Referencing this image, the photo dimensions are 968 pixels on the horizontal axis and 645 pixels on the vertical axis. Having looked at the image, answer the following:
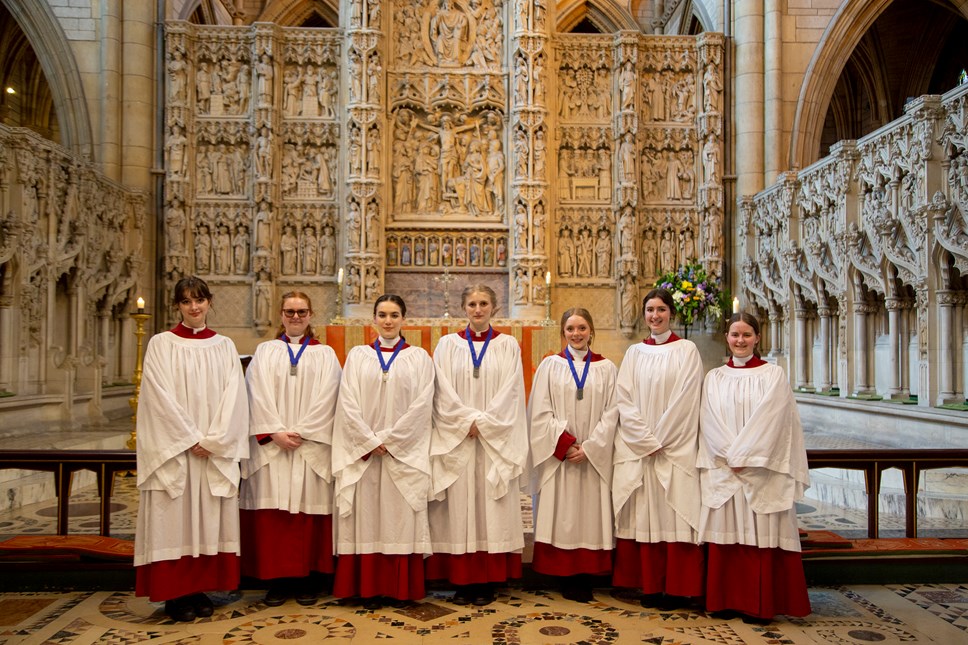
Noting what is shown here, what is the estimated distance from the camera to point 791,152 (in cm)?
1390

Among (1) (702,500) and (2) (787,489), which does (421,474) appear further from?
(2) (787,489)

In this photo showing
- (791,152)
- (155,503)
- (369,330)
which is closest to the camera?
(155,503)

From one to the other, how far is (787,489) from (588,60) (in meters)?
11.6

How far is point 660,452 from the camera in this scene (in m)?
4.69

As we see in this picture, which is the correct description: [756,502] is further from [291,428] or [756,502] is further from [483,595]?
[291,428]

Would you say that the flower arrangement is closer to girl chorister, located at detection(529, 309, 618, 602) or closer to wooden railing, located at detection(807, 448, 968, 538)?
wooden railing, located at detection(807, 448, 968, 538)

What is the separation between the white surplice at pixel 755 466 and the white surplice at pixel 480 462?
110 centimetres

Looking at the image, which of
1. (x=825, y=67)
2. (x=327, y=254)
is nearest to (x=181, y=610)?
(x=327, y=254)

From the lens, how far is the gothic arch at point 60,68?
13008mm

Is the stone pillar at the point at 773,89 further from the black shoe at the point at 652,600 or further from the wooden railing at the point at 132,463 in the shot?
the black shoe at the point at 652,600

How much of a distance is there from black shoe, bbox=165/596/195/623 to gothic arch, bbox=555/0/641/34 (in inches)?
727

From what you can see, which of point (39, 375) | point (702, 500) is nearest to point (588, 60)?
point (39, 375)

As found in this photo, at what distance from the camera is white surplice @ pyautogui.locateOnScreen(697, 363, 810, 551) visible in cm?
439

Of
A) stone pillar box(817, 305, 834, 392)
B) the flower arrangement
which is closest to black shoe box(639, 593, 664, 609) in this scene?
stone pillar box(817, 305, 834, 392)
